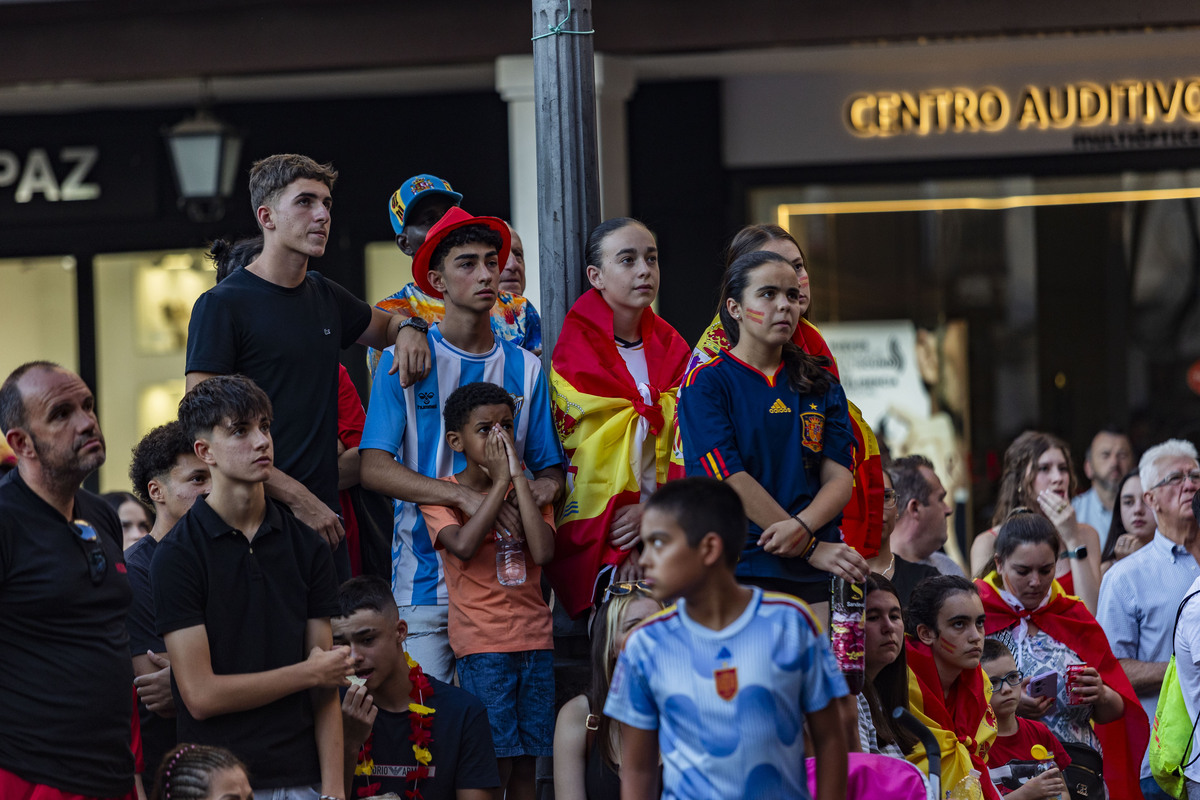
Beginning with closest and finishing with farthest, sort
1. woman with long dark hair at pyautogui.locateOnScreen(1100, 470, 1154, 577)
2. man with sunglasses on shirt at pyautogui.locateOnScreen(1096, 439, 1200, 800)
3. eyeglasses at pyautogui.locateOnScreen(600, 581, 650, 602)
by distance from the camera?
1. eyeglasses at pyautogui.locateOnScreen(600, 581, 650, 602)
2. man with sunglasses on shirt at pyautogui.locateOnScreen(1096, 439, 1200, 800)
3. woman with long dark hair at pyautogui.locateOnScreen(1100, 470, 1154, 577)

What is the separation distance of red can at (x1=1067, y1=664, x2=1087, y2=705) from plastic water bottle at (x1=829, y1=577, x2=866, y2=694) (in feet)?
5.85

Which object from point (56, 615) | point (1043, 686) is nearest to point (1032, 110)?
point (1043, 686)

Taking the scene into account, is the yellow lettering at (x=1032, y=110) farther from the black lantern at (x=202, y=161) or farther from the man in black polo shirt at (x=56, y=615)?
the man in black polo shirt at (x=56, y=615)

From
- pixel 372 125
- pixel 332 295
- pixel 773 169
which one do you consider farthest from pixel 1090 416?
pixel 332 295

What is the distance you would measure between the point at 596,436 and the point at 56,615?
1791 millimetres

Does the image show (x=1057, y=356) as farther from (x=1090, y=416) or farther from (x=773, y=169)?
(x=773, y=169)

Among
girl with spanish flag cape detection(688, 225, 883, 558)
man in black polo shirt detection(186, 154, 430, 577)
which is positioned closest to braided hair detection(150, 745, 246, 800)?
man in black polo shirt detection(186, 154, 430, 577)

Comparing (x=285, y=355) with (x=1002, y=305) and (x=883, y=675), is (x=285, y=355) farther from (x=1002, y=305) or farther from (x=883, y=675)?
(x=1002, y=305)

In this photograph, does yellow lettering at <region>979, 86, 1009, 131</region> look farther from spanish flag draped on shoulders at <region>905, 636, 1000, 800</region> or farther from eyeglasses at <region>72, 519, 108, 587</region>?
eyeglasses at <region>72, 519, 108, 587</region>

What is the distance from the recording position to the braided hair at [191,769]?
3725 mm

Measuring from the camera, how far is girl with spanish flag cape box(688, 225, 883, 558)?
4812 mm

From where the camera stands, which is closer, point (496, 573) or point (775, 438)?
point (775, 438)

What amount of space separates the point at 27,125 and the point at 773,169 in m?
5.24

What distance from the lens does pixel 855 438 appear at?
15.6 feet
